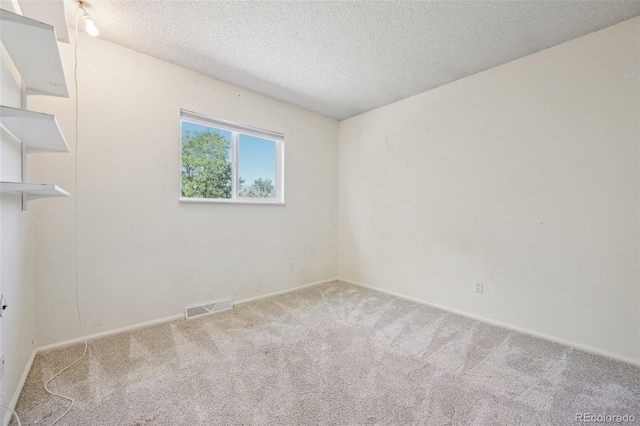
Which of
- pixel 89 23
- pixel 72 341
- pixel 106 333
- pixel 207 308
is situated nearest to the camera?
pixel 89 23

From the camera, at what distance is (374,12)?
1.74 metres

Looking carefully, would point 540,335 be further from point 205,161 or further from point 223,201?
point 205,161

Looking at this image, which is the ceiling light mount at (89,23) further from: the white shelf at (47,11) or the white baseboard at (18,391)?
the white baseboard at (18,391)

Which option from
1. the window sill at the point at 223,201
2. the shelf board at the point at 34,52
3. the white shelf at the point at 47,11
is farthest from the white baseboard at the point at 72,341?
the white shelf at the point at 47,11

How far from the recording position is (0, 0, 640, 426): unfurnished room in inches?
54.0

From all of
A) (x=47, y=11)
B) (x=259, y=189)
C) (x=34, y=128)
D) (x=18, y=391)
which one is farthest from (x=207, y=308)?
(x=47, y=11)

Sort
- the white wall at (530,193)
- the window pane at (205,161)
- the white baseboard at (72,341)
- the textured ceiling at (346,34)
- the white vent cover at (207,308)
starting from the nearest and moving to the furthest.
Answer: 1. the white baseboard at (72,341)
2. the textured ceiling at (346,34)
3. the white wall at (530,193)
4. the white vent cover at (207,308)
5. the window pane at (205,161)

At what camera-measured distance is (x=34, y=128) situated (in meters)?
1.22

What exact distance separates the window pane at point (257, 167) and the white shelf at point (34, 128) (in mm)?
1589

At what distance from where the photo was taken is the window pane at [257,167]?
2967mm

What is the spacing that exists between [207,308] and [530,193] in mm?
3083

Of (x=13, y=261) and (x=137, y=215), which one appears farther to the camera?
(x=137, y=215)

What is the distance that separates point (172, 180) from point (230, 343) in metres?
1.51

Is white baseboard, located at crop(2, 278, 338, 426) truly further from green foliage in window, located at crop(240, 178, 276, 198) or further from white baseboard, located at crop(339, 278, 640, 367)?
white baseboard, located at crop(339, 278, 640, 367)
